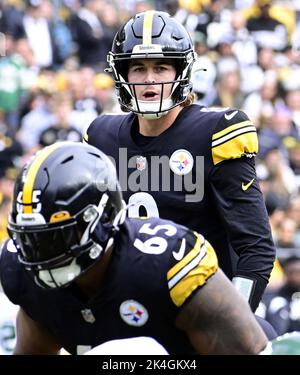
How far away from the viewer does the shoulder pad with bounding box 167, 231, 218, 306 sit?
3.04 meters

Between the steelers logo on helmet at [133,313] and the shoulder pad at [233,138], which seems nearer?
the steelers logo on helmet at [133,313]

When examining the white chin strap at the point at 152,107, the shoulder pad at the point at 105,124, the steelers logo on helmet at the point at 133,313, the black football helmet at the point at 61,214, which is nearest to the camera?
the black football helmet at the point at 61,214

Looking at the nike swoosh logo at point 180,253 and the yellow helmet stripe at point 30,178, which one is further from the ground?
the yellow helmet stripe at point 30,178

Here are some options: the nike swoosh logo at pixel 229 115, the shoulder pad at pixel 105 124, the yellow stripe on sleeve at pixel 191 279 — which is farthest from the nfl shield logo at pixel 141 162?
the yellow stripe on sleeve at pixel 191 279

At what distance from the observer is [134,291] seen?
3121 millimetres

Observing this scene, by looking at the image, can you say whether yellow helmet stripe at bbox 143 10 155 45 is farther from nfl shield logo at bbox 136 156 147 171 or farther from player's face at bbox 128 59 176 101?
nfl shield logo at bbox 136 156 147 171

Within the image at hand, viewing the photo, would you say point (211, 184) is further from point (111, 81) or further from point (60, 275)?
point (111, 81)

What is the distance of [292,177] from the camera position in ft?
31.5

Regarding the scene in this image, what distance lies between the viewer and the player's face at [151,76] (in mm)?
4234

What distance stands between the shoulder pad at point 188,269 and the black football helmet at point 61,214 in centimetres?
22

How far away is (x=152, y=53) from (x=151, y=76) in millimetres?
99

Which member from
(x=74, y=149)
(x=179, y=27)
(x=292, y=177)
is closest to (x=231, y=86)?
(x=292, y=177)

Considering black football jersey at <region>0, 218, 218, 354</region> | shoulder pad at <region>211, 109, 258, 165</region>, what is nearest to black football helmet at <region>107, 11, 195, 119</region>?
shoulder pad at <region>211, 109, 258, 165</region>

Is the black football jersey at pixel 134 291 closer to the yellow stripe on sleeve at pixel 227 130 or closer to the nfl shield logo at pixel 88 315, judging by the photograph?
the nfl shield logo at pixel 88 315
